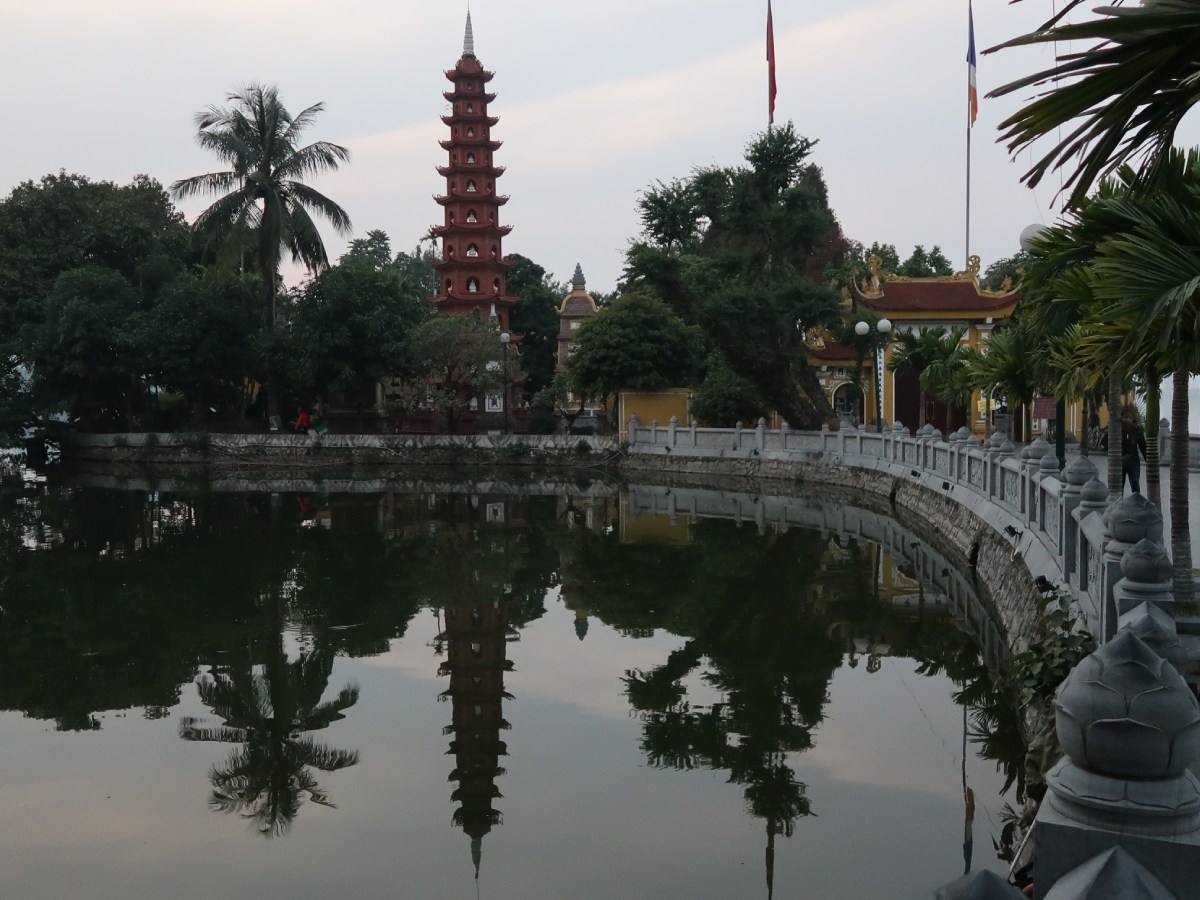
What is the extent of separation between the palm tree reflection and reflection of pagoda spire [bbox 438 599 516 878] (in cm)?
85

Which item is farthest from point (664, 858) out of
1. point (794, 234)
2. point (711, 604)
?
point (794, 234)

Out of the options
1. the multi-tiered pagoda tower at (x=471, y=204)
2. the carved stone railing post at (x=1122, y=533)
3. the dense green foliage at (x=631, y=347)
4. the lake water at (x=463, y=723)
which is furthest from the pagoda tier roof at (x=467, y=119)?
the carved stone railing post at (x=1122, y=533)

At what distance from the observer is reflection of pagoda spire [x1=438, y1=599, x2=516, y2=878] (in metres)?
7.28

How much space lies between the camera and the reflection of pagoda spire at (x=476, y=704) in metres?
7.28

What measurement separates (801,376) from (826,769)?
24381mm

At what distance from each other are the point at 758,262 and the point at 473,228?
61.0 feet

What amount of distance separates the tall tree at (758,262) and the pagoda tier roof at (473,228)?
16.4m

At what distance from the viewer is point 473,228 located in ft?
152

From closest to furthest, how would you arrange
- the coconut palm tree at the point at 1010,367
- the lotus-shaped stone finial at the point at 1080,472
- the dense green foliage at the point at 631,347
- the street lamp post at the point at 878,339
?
the lotus-shaped stone finial at the point at 1080,472 → the coconut palm tree at the point at 1010,367 → the street lamp post at the point at 878,339 → the dense green foliage at the point at 631,347

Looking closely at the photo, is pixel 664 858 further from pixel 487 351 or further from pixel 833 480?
pixel 487 351

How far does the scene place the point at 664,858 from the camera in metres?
6.47

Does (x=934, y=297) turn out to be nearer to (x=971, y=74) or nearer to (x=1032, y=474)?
(x=971, y=74)

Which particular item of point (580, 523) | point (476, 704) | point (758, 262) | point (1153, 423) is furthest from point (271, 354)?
point (1153, 423)

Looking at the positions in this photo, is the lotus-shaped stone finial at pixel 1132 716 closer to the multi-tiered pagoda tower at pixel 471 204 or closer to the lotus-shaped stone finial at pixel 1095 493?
the lotus-shaped stone finial at pixel 1095 493
